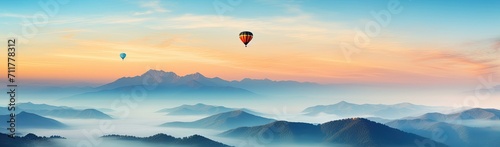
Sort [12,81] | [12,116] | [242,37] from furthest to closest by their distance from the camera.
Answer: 1. [242,37]
2. [12,116]
3. [12,81]

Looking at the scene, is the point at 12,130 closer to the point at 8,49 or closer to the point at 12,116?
the point at 12,116

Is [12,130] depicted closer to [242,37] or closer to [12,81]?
→ [12,81]

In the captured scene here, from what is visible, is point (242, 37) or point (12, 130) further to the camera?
point (242, 37)

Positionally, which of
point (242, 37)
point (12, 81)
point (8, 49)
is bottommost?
point (12, 81)

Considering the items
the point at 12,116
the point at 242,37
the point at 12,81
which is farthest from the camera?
the point at 242,37

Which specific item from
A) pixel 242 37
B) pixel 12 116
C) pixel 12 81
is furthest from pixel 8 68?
pixel 242 37

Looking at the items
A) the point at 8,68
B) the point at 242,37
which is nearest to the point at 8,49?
the point at 8,68

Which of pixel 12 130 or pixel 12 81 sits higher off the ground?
pixel 12 81

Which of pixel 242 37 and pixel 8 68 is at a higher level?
pixel 242 37

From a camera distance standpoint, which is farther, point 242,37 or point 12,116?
point 242,37
